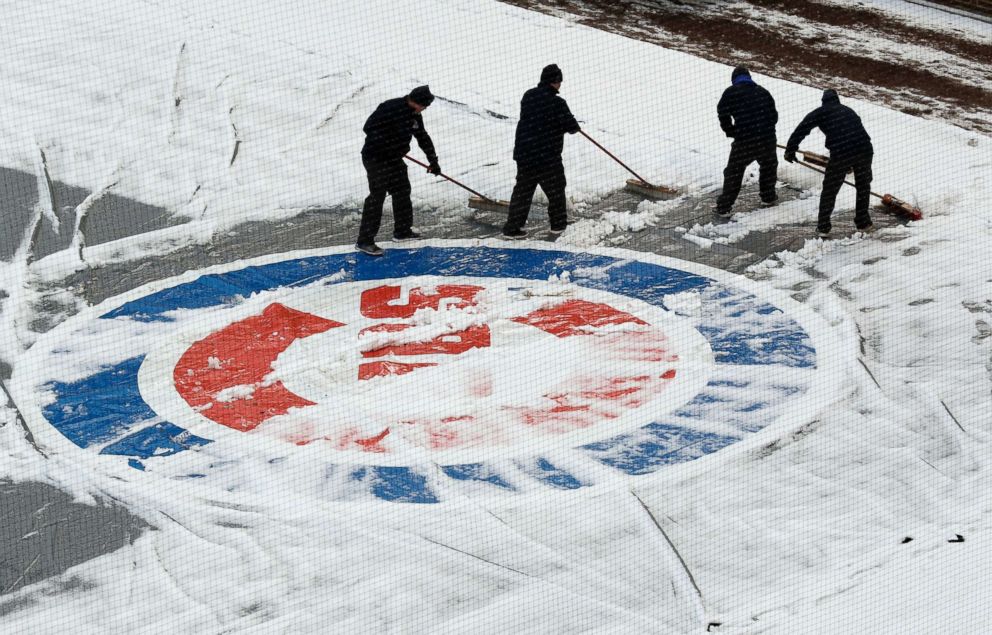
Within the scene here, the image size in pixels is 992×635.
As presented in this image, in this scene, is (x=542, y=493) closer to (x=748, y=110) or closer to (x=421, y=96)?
(x=421, y=96)

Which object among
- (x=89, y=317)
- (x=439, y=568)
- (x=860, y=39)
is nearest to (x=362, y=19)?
(x=860, y=39)

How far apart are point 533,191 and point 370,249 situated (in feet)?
3.98

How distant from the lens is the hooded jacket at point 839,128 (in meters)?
8.15

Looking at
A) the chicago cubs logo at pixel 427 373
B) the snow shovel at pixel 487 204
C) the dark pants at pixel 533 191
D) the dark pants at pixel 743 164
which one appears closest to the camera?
the chicago cubs logo at pixel 427 373

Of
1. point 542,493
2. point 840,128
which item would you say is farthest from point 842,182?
point 542,493

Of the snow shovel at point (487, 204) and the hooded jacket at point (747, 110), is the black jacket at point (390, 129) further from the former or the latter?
the hooded jacket at point (747, 110)

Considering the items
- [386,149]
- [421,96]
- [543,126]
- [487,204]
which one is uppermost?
[421,96]

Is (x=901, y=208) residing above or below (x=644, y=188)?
above

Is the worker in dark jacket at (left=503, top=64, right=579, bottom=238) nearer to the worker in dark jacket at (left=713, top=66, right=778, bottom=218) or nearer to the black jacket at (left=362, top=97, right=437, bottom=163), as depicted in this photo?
the black jacket at (left=362, top=97, right=437, bottom=163)

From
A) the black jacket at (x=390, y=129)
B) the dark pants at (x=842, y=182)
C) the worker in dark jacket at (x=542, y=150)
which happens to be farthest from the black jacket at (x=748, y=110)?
the black jacket at (x=390, y=129)

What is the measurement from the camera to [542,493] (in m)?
5.52

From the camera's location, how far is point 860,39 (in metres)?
12.8

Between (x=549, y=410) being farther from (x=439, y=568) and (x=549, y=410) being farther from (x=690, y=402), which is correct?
(x=439, y=568)

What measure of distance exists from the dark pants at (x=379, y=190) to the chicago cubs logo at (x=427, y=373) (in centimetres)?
29
